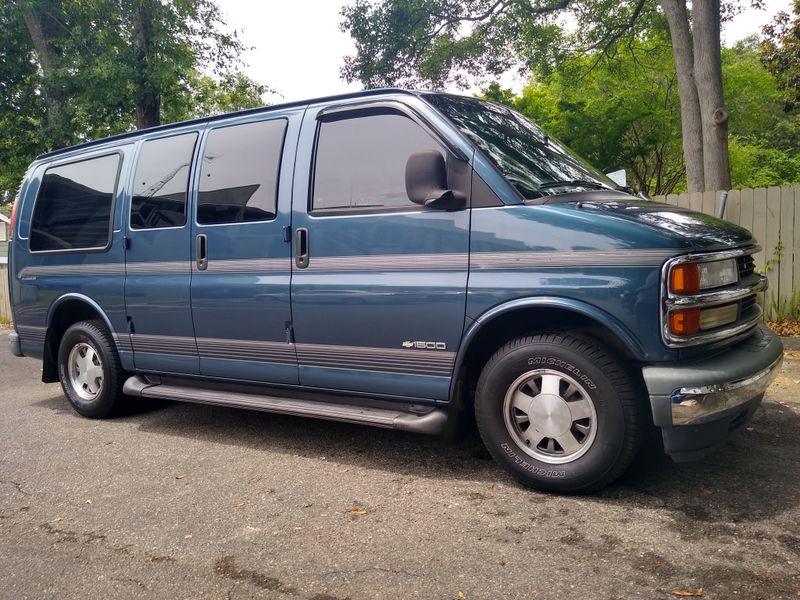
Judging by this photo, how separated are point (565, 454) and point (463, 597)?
122 cm

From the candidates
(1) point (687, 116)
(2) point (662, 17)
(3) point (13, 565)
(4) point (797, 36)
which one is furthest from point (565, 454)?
(4) point (797, 36)

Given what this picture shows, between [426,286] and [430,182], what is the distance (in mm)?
587

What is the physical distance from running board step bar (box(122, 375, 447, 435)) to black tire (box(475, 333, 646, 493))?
1.05ft

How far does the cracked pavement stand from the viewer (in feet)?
9.41

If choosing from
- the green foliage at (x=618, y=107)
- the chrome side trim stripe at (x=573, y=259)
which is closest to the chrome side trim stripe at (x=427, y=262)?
the chrome side trim stripe at (x=573, y=259)

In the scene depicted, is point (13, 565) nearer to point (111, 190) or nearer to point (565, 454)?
point (565, 454)

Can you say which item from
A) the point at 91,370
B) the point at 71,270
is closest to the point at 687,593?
the point at 91,370

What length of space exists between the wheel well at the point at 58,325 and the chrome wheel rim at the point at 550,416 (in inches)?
152

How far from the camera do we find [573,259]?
3.55 metres

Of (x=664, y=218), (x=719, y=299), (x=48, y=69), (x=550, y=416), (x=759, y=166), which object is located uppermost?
(x=48, y=69)

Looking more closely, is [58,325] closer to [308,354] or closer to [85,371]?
[85,371]

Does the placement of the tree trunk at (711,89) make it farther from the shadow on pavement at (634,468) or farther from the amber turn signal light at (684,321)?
the amber turn signal light at (684,321)

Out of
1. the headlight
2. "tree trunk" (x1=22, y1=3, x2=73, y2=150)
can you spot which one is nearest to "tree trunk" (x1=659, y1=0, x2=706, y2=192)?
the headlight

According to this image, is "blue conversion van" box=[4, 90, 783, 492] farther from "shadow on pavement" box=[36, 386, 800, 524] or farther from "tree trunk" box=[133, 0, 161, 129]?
"tree trunk" box=[133, 0, 161, 129]
